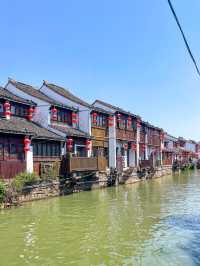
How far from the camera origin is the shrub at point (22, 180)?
74.7 feet

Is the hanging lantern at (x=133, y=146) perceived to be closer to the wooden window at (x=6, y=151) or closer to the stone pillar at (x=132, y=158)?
the stone pillar at (x=132, y=158)

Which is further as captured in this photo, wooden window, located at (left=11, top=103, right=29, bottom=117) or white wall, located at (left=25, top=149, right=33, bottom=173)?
wooden window, located at (left=11, top=103, right=29, bottom=117)

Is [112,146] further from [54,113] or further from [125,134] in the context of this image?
[54,113]

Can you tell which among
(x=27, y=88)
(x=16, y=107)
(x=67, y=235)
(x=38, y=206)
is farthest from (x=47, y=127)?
(x=67, y=235)

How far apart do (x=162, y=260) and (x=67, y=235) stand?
4.61 m

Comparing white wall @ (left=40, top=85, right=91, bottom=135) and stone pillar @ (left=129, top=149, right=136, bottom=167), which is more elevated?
white wall @ (left=40, top=85, right=91, bottom=135)

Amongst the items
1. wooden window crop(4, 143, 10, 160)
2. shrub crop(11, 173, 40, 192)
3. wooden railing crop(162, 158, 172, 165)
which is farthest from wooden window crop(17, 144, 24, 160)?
wooden railing crop(162, 158, 172, 165)

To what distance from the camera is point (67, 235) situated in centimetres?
1469

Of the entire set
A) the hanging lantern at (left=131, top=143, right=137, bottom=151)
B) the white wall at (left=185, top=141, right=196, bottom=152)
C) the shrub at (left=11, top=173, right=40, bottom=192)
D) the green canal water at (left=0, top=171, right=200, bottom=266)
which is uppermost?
the white wall at (left=185, top=141, right=196, bottom=152)

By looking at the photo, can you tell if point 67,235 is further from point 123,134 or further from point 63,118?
point 123,134

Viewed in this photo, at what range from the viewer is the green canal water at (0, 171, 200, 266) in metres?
11.6

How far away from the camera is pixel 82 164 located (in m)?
30.8

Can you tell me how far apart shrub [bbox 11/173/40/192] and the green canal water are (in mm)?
1216

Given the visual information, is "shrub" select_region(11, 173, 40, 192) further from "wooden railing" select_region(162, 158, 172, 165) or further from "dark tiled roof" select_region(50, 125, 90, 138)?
"wooden railing" select_region(162, 158, 172, 165)
